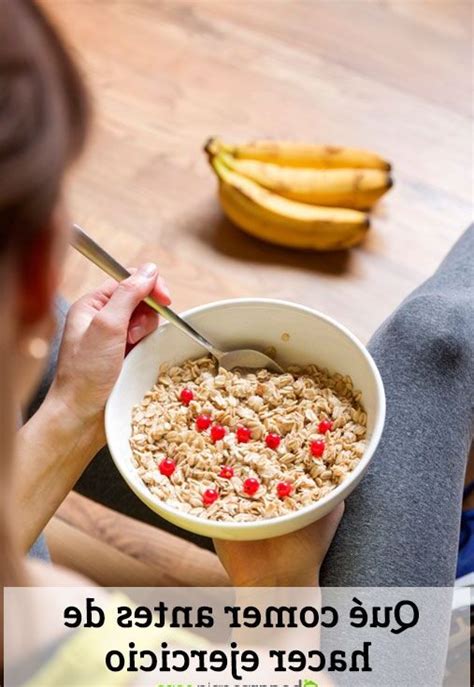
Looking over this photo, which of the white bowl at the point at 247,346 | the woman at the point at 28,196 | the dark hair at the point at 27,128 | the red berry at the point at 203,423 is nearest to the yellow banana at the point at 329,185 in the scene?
the white bowl at the point at 247,346

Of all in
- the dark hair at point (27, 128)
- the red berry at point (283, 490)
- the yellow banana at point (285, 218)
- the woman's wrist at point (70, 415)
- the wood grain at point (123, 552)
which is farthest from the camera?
the yellow banana at point (285, 218)

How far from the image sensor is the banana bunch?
5.04 feet

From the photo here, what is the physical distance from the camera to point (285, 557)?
931mm

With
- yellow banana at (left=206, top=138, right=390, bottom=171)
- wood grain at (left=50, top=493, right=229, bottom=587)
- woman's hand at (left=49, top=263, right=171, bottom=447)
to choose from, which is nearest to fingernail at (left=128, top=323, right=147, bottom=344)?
woman's hand at (left=49, top=263, right=171, bottom=447)

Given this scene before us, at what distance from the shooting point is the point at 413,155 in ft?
5.59

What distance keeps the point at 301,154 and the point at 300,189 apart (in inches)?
3.6

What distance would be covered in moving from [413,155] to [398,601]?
1.02m

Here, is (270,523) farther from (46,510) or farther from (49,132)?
(49,132)

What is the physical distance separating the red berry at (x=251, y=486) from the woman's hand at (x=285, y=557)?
76mm

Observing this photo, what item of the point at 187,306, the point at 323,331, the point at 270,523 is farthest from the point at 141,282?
the point at 187,306

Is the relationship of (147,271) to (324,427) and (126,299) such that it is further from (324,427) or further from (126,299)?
(324,427)

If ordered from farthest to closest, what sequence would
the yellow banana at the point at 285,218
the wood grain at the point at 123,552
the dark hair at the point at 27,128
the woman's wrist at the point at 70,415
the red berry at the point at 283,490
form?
1. the yellow banana at the point at 285,218
2. the wood grain at the point at 123,552
3. the woman's wrist at the point at 70,415
4. the red berry at the point at 283,490
5. the dark hair at the point at 27,128

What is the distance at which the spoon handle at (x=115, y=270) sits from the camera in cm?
90

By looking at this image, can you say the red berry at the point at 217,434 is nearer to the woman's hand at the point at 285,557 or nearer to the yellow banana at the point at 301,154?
the woman's hand at the point at 285,557
